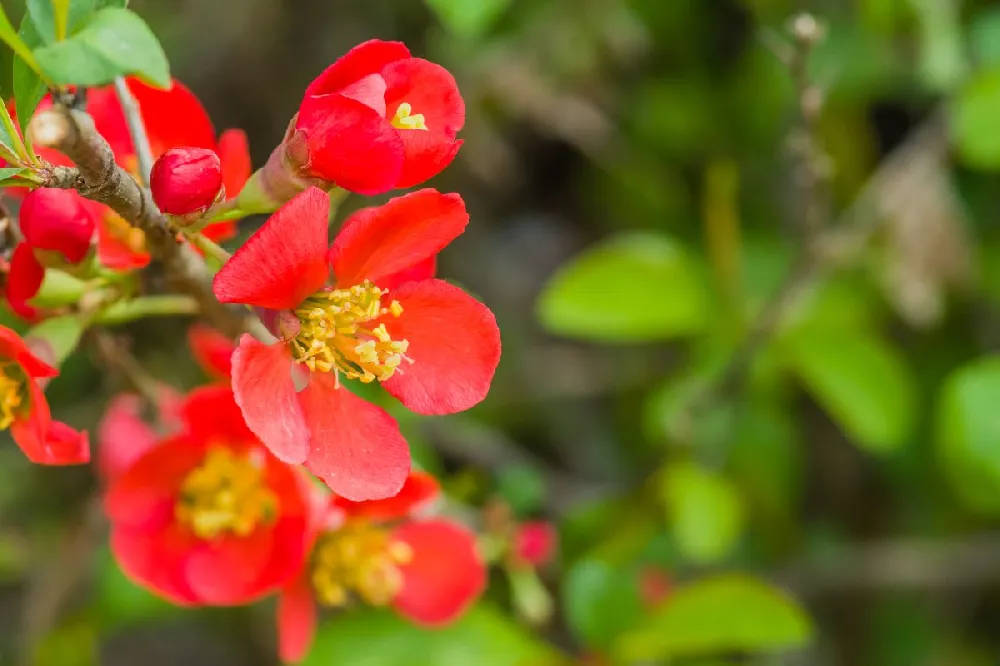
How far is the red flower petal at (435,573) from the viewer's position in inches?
49.1

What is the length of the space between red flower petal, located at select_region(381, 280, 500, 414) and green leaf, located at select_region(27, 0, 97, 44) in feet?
1.14

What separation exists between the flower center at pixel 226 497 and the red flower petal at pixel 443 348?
0.31 m

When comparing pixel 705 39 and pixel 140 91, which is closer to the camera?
pixel 140 91

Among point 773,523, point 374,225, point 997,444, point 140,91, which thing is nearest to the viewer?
point 374,225

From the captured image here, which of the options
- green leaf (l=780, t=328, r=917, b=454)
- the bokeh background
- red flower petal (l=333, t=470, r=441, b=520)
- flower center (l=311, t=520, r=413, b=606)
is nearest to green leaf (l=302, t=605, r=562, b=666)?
the bokeh background

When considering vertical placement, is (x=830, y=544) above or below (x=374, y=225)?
below

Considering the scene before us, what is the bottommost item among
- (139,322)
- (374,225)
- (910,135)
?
(139,322)

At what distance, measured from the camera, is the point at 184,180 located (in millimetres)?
692

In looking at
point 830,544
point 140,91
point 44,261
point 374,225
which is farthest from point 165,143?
point 830,544

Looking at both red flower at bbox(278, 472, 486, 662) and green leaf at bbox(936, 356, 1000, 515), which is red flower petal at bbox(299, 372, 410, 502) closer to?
red flower at bbox(278, 472, 486, 662)

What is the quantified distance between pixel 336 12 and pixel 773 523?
1.44 meters

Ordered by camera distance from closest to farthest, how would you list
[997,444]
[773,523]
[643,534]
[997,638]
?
[997,444]
[643,534]
[773,523]
[997,638]

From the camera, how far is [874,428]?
1.50 metres

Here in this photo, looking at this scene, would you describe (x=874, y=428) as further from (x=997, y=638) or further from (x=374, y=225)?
(x=374, y=225)
